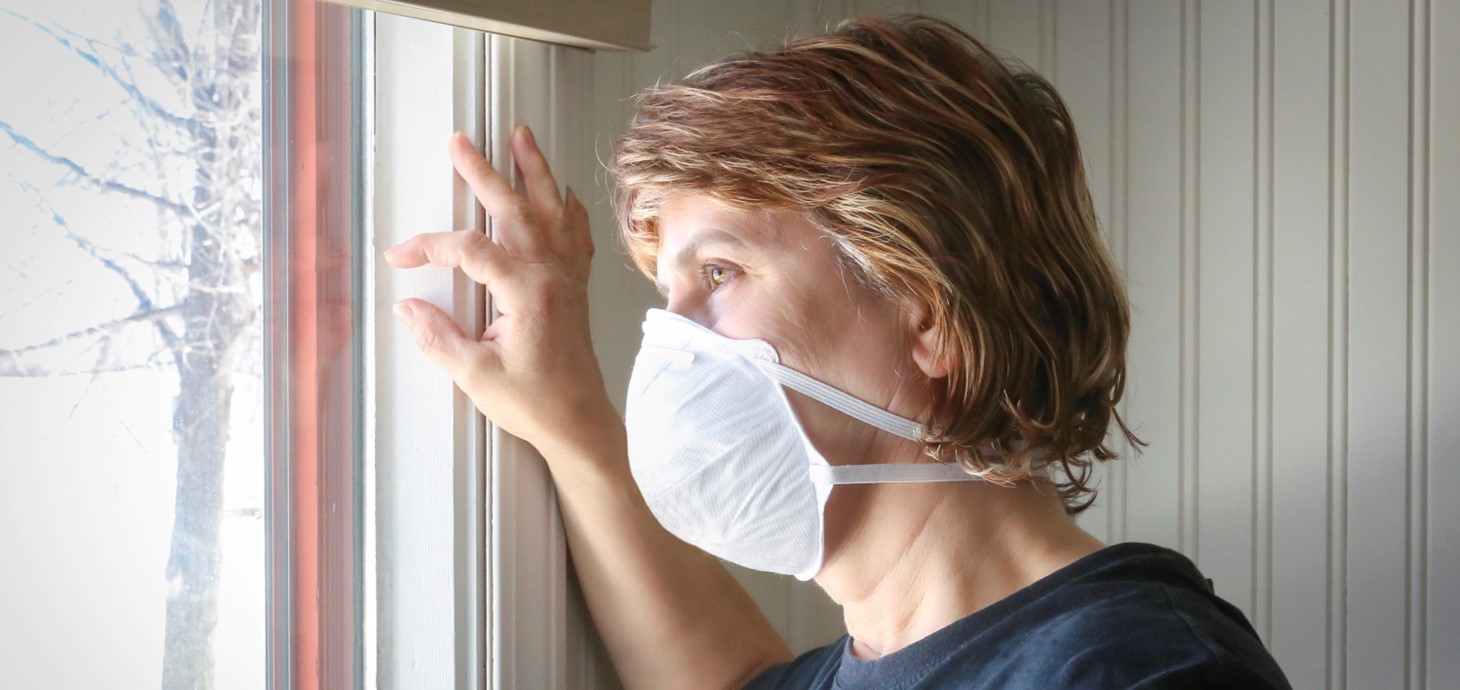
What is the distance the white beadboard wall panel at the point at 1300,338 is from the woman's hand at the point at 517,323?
2.97 ft

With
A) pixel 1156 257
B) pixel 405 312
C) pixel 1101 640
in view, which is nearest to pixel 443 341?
pixel 405 312

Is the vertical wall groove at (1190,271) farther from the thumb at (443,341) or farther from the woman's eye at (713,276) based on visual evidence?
the thumb at (443,341)

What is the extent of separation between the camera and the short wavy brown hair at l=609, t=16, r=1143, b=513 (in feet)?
2.89

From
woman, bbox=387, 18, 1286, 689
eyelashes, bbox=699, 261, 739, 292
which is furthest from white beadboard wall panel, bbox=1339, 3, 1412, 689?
eyelashes, bbox=699, 261, 739, 292

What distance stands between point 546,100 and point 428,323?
0.94ft

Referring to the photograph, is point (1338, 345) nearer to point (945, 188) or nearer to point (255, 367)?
point (945, 188)

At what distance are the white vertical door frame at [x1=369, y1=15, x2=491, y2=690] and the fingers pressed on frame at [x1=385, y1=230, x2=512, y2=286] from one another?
0.05 metres

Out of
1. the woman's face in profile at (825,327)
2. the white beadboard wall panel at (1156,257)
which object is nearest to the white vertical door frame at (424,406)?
the woman's face in profile at (825,327)

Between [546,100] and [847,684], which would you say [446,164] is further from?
[847,684]

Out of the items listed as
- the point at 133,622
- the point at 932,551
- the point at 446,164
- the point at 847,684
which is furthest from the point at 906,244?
the point at 133,622

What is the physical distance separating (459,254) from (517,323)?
9cm

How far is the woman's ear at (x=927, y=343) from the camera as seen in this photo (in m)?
0.91

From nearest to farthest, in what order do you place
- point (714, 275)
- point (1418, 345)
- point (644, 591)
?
point (714, 275) < point (644, 591) < point (1418, 345)

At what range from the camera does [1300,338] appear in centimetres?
137
